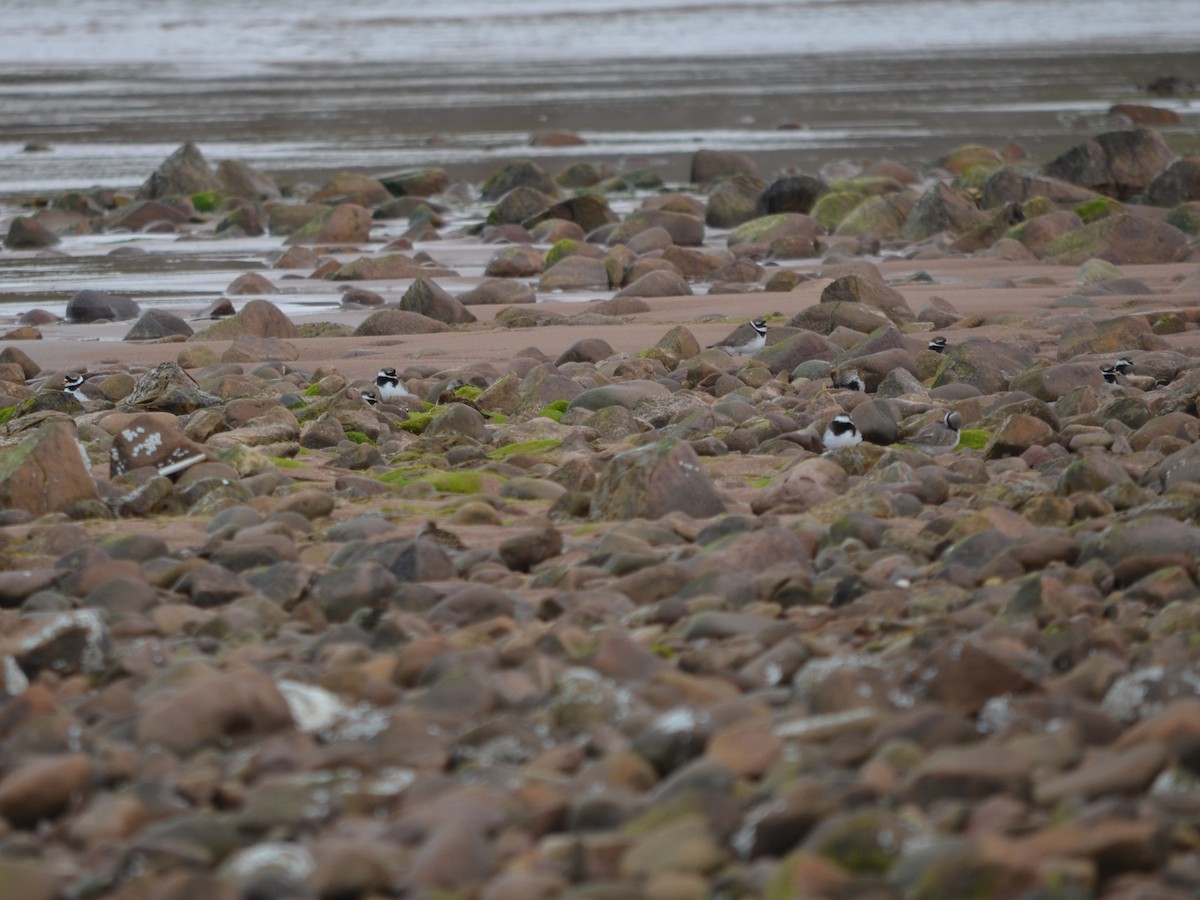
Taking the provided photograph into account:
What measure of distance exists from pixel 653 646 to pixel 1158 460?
97.1 inches

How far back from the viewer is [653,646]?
4027 mm

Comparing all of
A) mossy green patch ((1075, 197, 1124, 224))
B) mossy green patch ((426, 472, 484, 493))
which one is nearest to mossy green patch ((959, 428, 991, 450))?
mossy green patch ((426, 472, 484, 493))

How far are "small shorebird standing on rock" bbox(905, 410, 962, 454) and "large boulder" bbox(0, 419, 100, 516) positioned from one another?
306cm

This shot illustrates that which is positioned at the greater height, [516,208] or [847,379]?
[847,379]

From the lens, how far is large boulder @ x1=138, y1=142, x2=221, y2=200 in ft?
58.7

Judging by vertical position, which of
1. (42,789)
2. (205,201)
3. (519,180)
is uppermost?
(42,789)

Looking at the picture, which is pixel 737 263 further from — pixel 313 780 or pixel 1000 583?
pixel 313 780

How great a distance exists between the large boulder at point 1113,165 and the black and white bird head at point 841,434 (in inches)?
444

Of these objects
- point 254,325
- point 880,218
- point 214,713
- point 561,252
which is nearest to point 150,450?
point 214,713

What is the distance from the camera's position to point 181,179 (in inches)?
705

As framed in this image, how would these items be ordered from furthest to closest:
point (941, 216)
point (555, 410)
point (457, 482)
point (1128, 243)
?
point (941, 216), point (1128, 243), point (555, 410), point (457, 482)

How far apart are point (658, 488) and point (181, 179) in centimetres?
1380

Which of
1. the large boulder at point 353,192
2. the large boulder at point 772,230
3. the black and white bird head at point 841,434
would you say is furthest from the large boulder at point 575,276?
the large boulder at point 353,192

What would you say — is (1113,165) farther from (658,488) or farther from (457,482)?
(658,488)
